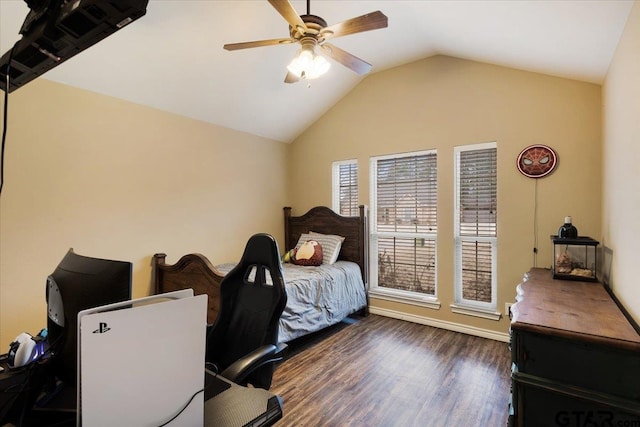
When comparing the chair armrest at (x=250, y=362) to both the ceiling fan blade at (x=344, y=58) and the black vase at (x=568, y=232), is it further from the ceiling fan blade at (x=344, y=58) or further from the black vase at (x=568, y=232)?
the black vase at (x=568, y=232)

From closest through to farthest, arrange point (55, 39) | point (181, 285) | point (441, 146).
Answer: point (55, 39) < point (181, 285) < point (441, 146)

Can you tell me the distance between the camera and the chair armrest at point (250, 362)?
139cm

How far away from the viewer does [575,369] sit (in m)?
1.28

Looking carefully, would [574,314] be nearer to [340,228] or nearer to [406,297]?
[406,297]

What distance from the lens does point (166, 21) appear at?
241 cm

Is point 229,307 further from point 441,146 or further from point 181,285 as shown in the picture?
point 441,146

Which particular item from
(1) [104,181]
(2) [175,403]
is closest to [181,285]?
(1) [104,181]

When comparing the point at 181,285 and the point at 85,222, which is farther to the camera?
the point at 181,285

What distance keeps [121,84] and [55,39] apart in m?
2.13

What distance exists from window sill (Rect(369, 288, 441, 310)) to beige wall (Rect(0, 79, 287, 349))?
190 cm

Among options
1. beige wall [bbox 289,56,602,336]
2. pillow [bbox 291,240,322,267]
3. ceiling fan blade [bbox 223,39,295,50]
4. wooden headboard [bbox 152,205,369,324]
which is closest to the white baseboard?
beige wall [bbox 289,56,602,336]

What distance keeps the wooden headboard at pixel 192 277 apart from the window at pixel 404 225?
214 cm

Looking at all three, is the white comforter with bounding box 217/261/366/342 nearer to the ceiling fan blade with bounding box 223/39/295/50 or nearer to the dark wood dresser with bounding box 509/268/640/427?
the dark wood dresser with bounding box 509/268/640/427

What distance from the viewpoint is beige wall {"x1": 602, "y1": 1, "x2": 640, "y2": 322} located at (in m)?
1.46
